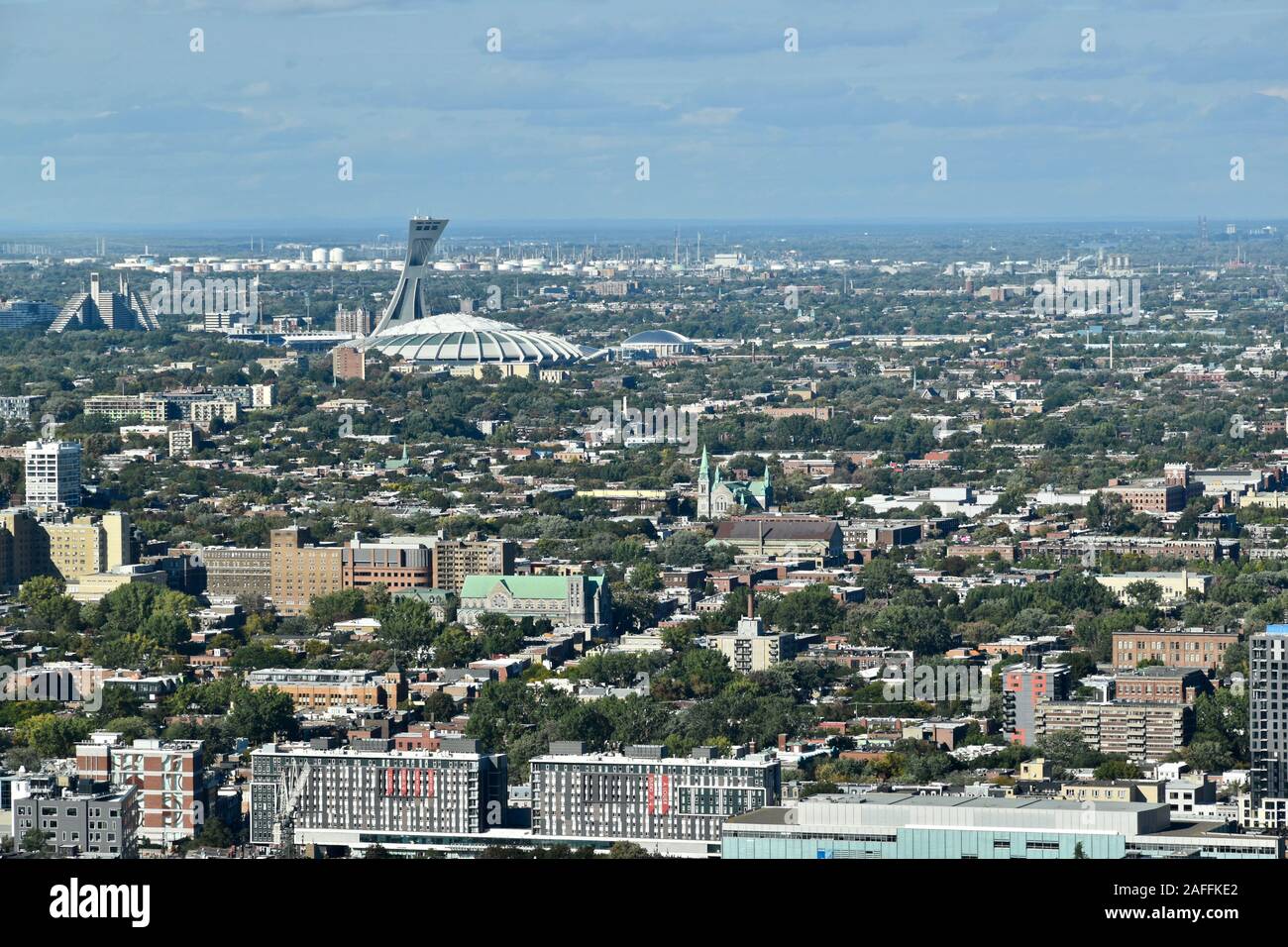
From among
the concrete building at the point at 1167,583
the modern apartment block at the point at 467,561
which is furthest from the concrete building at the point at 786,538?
the concrete building at the point at 1167,583

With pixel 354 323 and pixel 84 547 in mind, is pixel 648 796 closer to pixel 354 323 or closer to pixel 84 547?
pixel 84 547

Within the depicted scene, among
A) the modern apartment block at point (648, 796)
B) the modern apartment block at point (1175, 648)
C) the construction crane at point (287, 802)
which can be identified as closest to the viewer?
the modern apartment block at point (648, 796)

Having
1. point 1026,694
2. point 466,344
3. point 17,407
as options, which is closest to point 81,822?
point 1026,694

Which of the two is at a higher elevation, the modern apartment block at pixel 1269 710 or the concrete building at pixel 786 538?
the modern apartment block at pixel 1269 710

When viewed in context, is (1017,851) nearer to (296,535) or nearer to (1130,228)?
(296,535)

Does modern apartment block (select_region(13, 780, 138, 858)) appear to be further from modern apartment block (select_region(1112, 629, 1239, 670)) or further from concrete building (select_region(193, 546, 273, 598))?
concrete building (select_region(193, 546, 273, 598))

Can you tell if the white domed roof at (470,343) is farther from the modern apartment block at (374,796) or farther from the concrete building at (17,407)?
the modern apartment block at (374,796)
